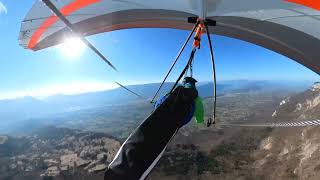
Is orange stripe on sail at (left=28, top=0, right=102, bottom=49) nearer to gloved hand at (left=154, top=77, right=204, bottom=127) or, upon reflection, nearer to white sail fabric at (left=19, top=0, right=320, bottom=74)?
white sail fabric at (left=19, top=0, right=320, bottom=74)

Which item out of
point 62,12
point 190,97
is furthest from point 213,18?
point 62,12

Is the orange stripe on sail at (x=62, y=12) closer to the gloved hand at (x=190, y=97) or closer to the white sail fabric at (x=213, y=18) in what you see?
the white sail fabric at (x=213, y=18)

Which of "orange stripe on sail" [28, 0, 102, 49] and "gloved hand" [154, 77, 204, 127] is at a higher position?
"orange stripe on sail" [28, 0, 102, 49]

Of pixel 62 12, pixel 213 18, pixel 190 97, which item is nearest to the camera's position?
pixel 190 97

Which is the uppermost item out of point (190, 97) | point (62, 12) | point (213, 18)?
point (62, 12)

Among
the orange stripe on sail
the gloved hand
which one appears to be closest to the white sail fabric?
the orange stripe on sail

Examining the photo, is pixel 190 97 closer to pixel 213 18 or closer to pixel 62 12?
pixel 213 18

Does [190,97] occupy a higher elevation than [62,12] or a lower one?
lower

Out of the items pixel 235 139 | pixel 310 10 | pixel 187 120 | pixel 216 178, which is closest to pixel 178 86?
pixel 187 120
